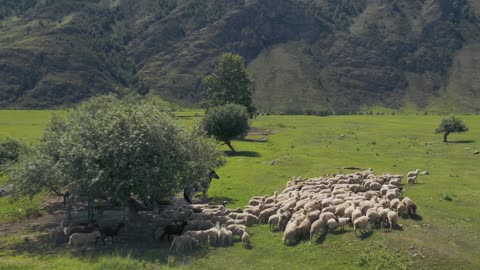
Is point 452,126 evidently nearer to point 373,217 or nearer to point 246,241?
point 373,217

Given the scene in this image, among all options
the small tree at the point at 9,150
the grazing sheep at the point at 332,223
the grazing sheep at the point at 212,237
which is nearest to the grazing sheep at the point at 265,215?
the grazing sheep at the point at 212,237

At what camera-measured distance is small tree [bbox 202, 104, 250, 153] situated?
210 feet

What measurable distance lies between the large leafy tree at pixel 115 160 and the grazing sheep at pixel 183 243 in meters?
3.67

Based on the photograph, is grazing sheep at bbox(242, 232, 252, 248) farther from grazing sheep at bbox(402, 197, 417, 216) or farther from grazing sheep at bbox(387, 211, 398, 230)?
grazing sheep at bbox(402, 197, 417, 216)

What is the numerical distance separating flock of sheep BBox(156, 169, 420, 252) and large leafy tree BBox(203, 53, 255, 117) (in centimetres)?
5532

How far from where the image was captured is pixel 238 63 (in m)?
89.4

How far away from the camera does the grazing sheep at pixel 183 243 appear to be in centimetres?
2334

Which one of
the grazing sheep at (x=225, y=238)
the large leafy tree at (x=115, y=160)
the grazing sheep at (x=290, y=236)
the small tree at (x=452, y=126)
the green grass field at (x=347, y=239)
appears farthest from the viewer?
the small tree at (x=452, y=126)

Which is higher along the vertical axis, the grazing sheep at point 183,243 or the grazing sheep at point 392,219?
the grazing sheep at point 392,219

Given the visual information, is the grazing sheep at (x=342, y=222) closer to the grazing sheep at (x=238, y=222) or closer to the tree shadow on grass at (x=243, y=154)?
the grazing sheep at (x=238, y=222)

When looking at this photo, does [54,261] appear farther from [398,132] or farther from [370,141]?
[398,132]

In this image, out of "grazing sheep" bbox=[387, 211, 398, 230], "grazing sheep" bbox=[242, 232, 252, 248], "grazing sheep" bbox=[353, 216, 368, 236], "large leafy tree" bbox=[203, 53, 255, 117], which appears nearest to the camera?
"grazing sheep" bbox=[353, 216, 368, 236]

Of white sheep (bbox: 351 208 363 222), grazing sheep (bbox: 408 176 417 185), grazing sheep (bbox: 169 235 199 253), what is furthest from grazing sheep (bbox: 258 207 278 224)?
grazing sheep (bbox: 408 176 417 185)

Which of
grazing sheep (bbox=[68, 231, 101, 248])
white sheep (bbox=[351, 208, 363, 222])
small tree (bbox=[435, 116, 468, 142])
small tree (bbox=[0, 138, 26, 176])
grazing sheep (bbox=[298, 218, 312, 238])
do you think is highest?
small tree (bbox=[435, 116, 468, 142])
